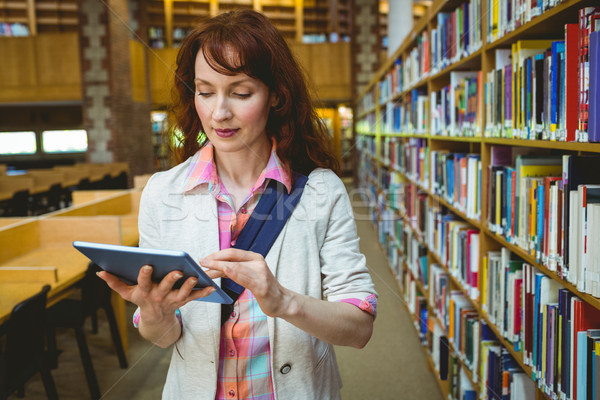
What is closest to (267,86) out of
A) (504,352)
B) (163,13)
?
(504,352)

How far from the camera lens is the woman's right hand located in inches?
38.2

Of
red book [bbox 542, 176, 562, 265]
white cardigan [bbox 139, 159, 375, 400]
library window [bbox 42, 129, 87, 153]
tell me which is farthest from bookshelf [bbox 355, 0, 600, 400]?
library window [bbox 42, 129, 87, 153]

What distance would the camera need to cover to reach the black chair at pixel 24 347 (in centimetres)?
216

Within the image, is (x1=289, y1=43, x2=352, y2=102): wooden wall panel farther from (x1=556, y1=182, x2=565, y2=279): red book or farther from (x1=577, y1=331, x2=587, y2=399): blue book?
(x1=577, y1=331, x2=587, y2=399): blue book

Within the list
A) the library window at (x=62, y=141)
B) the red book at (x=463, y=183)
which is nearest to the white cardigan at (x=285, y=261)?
the red book at (x=463, y=183)

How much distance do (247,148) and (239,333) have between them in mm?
438

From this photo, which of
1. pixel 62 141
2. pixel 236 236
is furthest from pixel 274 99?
pixel 62 141

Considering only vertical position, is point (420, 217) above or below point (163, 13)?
below

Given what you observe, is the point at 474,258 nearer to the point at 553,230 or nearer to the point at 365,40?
the point at 553,230

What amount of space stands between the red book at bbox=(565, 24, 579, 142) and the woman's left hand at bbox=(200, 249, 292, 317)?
90 centimetres

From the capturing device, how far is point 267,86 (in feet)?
3.90

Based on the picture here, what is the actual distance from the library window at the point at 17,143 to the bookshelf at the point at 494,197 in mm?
12933

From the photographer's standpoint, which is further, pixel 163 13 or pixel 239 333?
pixel 163 13

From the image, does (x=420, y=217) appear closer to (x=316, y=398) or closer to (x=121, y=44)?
(x=316, y=398)
